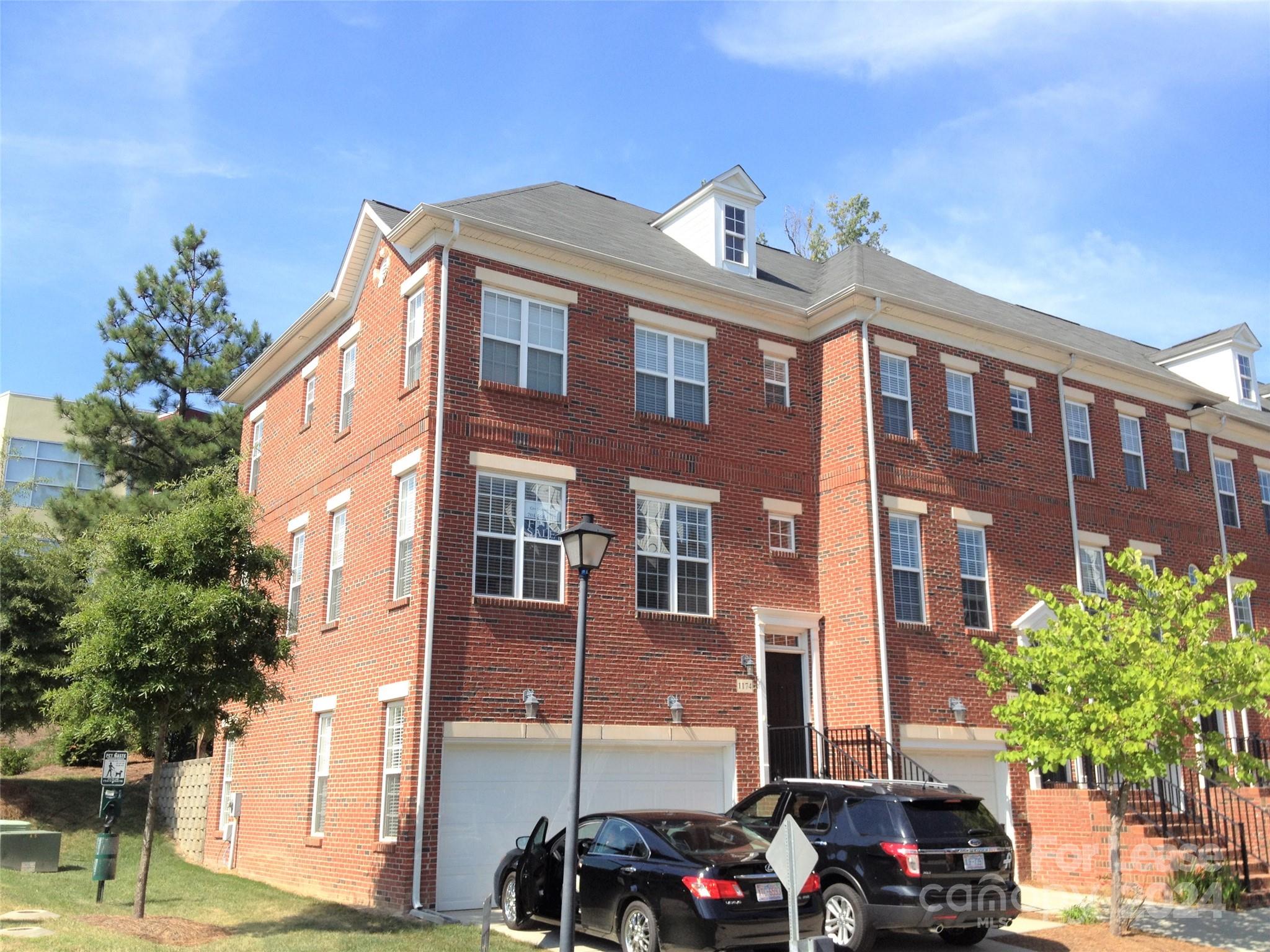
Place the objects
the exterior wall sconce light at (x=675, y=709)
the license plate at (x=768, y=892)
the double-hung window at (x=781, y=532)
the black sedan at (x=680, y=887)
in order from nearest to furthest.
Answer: the black sedan at (x=680, y=887) → the license plate at (x=768, y=892) → the exterior wall sconce light at (x=675, y=709) → the double-hung window at (x=781, y=532)

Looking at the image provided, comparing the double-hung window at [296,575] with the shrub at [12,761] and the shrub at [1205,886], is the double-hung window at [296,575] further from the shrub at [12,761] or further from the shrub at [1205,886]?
the shrub at [1205,886]

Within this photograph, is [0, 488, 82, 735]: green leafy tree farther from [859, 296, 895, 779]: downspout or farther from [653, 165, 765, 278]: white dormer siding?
[859, 296, 895, 779]: downspout

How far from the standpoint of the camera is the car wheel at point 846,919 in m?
11.3

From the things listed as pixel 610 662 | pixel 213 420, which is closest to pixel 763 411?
pixel 610 662

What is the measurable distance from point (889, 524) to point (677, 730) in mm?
5111

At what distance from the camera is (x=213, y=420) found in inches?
1289

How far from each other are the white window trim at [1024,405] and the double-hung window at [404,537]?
11.3 metres

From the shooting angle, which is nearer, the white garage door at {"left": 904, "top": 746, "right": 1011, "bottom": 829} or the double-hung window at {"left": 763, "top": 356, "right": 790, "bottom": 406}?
the white garage door at {"left": 904, "top": 746, "right": 1011, "bottom": 829}

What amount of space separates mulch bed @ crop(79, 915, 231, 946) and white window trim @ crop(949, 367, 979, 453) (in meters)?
14.0

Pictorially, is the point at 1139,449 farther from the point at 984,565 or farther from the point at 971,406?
the point at 984,565

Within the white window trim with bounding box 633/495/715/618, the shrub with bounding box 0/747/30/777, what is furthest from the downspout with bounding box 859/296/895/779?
the shrub with bounding box 0/747/30/777

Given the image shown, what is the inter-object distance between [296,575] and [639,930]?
1154 cm

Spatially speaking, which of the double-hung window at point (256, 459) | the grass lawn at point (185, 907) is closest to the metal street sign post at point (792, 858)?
the grass lawn at point (185, 907)

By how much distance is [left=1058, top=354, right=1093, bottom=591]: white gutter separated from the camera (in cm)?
2092
